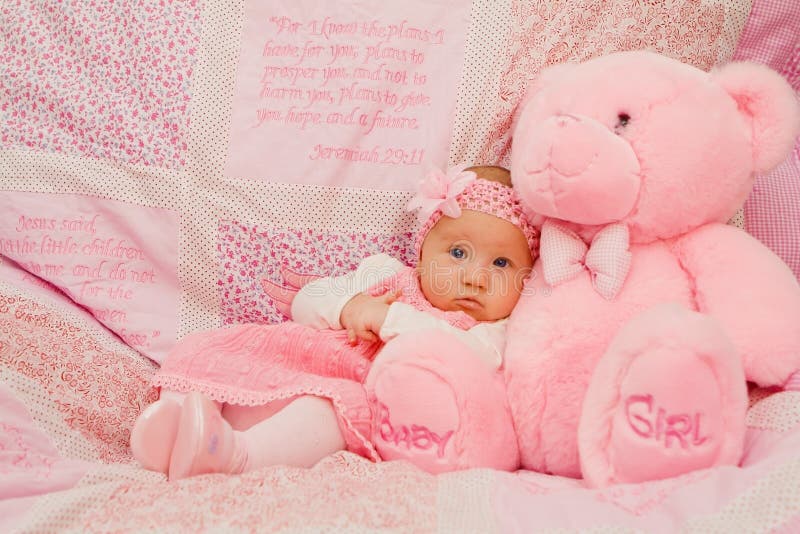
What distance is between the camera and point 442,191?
1233 mm

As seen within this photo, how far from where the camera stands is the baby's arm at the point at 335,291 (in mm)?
1265

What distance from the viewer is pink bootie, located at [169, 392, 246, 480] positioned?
0.91 meters

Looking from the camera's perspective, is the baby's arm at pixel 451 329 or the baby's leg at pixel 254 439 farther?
the baby's arm at pixel 451 329

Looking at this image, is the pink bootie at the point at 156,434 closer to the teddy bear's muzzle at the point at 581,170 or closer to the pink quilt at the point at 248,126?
the pink quilt at the point at 248,126

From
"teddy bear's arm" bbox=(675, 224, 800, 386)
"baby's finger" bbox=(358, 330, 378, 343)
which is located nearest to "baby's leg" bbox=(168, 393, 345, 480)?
"baby's finger" bbox=(358, 330, 378, 343)

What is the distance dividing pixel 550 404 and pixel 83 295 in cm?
84

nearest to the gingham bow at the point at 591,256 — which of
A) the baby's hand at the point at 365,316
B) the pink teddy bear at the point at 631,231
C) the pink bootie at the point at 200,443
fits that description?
the pink teddy bear at the point at 631,231

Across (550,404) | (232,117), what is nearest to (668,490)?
(550,404)

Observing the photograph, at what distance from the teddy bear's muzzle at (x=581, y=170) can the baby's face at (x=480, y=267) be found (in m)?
0.14

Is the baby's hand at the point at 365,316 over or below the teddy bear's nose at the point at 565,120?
below

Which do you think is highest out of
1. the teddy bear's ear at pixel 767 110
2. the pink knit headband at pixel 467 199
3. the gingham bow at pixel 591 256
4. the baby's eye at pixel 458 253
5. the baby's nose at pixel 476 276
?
the teddy bear's ear at pixel 767 110

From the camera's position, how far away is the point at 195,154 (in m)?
1.39

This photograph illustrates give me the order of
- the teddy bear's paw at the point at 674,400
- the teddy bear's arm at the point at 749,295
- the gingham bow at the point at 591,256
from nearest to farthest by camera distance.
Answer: the teddy bear's paw at the point at 674,400
the teddy bear's arm at the point at 749,295
the gingham bow at the point at 591,256

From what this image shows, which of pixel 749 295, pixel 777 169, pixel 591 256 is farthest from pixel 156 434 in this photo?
pixel 777 169
